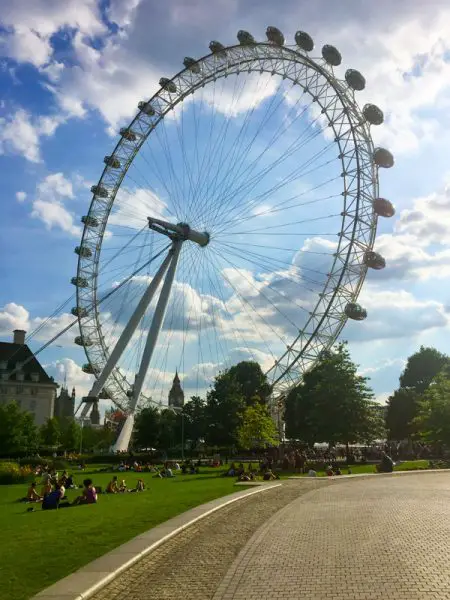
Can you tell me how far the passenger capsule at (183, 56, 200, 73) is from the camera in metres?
59.2

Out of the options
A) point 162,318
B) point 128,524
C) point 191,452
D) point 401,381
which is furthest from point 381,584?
point 401,381

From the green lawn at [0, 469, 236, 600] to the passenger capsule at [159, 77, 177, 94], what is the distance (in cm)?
4680

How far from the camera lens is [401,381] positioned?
102125mm

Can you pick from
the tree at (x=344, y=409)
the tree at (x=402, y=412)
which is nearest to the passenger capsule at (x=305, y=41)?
the tree at (x=344, y=409)

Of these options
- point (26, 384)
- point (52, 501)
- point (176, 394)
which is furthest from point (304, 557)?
point (176, 394)

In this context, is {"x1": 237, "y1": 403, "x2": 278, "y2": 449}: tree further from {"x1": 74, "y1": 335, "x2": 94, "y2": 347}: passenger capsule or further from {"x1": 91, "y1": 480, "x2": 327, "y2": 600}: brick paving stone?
{"x1": 91, "y1": 480, "x2": 327, "y2": 600}: brick paving stone

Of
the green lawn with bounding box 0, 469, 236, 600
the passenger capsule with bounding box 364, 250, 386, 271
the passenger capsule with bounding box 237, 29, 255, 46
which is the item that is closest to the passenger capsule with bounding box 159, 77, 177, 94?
the passenger capsule with bounding box 237, 29, 255, 46

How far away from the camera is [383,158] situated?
53094mm

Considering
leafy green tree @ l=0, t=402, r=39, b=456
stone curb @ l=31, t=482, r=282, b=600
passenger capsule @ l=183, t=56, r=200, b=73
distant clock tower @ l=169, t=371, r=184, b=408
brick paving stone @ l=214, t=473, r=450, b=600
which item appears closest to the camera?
stone curb @ l=31, t=482, r=282, b=600

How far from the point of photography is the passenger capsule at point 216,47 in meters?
56.8

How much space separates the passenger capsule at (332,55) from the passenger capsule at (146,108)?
20538 millimetres

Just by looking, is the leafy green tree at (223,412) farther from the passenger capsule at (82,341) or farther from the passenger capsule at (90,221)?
the passenger capsule at (90,221)

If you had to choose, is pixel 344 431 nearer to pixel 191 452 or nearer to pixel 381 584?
pixel 191 452

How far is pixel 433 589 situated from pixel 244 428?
55534 mm
